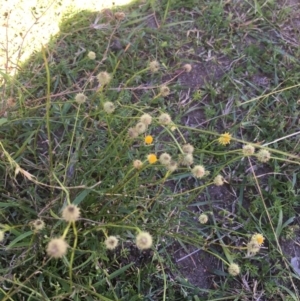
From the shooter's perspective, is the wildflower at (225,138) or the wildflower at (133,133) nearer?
the wildflower at (133,133)

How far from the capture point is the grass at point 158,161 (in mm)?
1816

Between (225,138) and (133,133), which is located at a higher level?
(133,133)

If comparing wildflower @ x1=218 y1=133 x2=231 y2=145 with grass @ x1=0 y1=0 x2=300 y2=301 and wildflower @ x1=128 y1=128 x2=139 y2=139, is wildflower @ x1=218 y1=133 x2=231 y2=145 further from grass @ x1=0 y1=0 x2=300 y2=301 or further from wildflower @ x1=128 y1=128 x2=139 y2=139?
wildflower @ x1=128 y1=128 x2=139 y2=139

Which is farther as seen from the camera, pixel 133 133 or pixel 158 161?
pixel 158 161

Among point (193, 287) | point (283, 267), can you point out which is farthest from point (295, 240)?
point (193, 287)

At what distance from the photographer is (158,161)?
6.72ft

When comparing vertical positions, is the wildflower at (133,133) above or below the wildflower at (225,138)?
above

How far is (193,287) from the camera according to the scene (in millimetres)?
1990

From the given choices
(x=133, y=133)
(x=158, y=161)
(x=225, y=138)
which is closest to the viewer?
(x=133, y=133)

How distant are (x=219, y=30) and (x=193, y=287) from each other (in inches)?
58.8

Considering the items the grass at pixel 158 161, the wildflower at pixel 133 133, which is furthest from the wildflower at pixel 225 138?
the wildflower at pixel 133 133

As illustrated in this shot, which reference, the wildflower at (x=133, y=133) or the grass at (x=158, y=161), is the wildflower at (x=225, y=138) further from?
the wildflower at (x=133, y=133)

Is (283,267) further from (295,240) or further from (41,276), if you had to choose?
(41,276)

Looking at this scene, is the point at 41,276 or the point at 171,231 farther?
the point at 171,231
